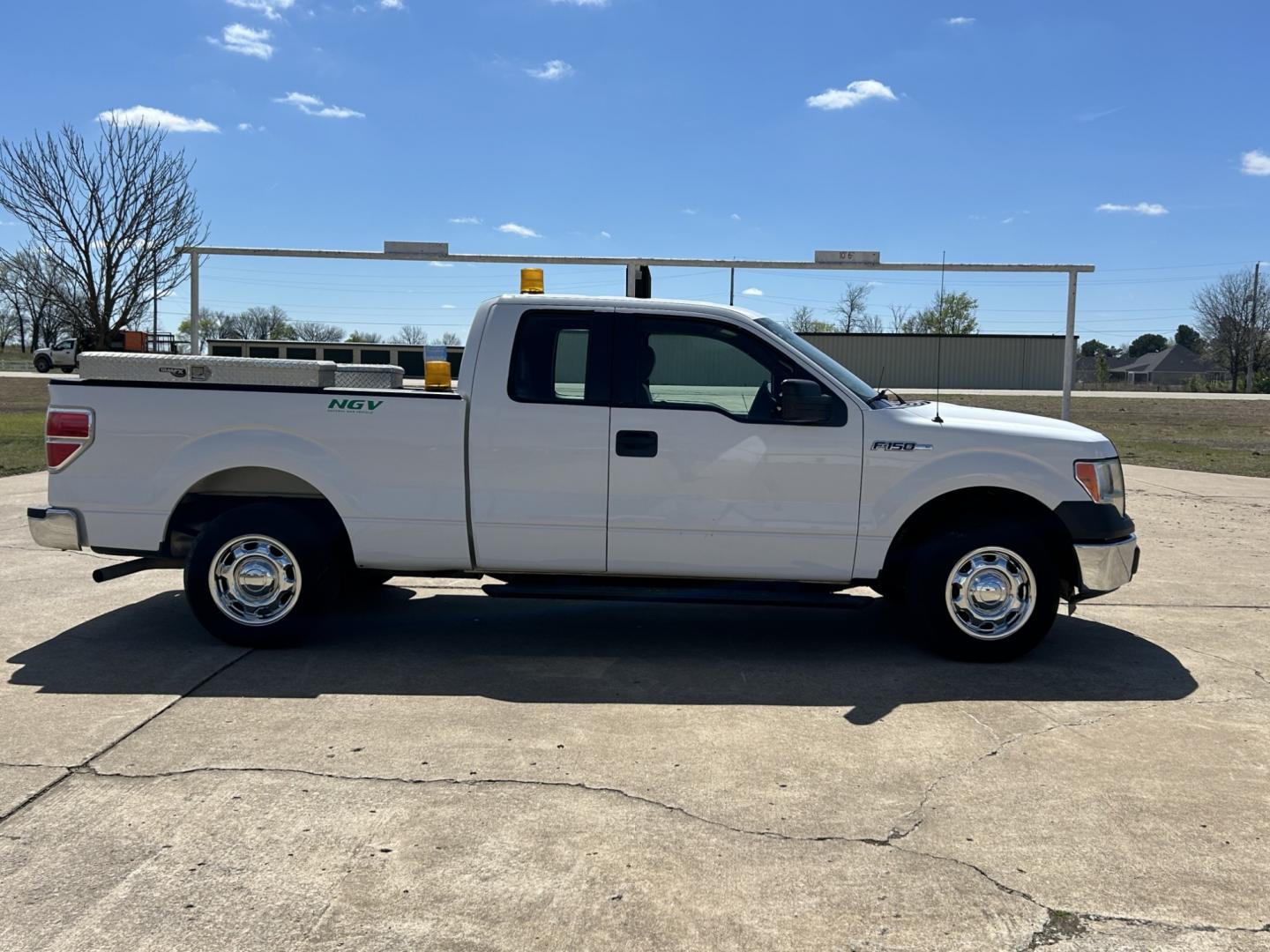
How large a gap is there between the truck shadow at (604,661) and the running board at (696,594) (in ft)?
0.50

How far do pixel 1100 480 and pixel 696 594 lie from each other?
2.28 metres

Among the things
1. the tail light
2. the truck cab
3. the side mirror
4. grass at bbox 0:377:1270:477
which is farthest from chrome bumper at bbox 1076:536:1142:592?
the truck cab

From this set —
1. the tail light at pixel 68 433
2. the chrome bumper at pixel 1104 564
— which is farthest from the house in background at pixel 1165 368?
the tail light at pixel 68 433

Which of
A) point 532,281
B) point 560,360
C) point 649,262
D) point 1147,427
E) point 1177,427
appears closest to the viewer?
point 560,360

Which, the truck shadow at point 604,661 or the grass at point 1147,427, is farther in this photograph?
the grass at point 1147,427

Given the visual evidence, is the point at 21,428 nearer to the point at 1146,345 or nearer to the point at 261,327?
the point at 261,327

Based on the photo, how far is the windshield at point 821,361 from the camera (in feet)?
19.0

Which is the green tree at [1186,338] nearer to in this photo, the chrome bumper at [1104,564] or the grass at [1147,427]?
the grass at [1147,427]

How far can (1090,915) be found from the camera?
3.17m

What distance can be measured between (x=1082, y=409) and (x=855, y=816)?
113 ft

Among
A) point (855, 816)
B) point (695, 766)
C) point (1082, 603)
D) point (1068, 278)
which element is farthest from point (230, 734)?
point (1068, 278)

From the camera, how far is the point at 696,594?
5.70 metres

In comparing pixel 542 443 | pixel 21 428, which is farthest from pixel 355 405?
pixel 21 428

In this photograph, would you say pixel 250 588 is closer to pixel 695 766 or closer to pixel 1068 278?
pixel 695 766
